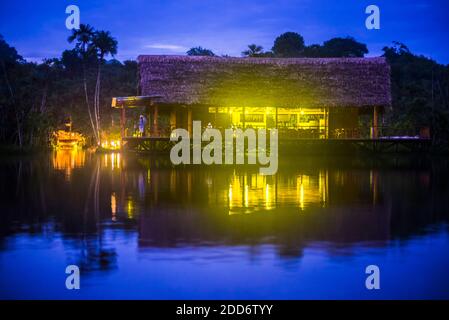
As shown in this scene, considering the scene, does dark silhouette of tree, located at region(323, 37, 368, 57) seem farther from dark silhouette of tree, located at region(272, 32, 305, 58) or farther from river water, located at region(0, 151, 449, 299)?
river water, located at region(0, 151, 449, 299)

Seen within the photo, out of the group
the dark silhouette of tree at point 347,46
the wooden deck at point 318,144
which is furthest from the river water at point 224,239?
the dark silhouette of tree at point 347,46

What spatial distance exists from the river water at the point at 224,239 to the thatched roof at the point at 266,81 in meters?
15.6

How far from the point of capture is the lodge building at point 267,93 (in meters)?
30.1

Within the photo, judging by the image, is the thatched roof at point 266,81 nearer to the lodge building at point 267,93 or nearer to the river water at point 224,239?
the lodge building at point 267,93

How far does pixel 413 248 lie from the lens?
24.9ft

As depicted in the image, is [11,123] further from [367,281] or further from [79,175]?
[367,281]

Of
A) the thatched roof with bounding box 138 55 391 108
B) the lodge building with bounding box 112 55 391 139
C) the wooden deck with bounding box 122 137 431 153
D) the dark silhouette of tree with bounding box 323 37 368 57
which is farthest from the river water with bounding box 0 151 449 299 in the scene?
the dark silhouette of tree with bounding box 323 37 368 57

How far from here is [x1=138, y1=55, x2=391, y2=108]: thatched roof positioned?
30266 mm

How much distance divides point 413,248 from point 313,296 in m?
2.45

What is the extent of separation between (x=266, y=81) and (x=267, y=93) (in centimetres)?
96

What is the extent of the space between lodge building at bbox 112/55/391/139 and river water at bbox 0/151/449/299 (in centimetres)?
1525

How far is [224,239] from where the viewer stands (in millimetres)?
8008

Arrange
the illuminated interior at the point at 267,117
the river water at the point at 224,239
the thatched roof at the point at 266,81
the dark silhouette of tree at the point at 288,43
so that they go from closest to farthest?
the river water at the point at 224,239
the thatched roof at the point at 266,81
the illuminated interior at the point at 267,117
the dark silhouette of tree at the point at 288,43

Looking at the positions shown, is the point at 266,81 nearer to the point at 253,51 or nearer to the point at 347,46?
the point at 253,51
